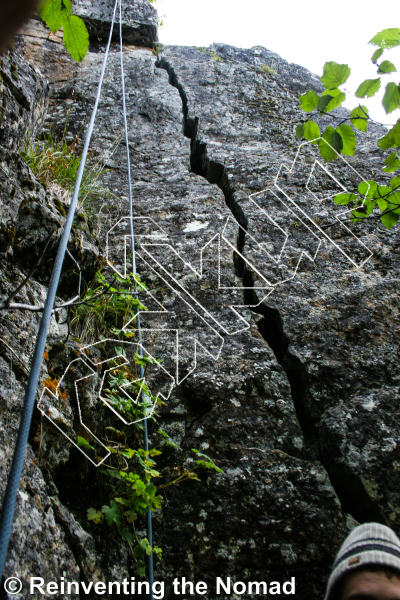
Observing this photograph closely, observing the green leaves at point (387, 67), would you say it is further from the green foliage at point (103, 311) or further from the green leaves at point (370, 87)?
the green foliage at point (103, 311)

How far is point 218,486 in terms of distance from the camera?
154 centimetres

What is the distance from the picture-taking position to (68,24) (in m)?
1.17

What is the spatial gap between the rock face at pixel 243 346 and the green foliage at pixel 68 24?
0.69 meters

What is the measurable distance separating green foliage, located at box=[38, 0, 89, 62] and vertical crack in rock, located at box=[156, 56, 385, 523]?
4.79ft

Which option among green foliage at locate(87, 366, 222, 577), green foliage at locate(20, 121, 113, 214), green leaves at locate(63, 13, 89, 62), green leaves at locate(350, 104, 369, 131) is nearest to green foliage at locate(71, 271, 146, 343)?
green foliage at locate(87, 366, 222, 577)

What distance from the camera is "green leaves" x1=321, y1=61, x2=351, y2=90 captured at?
157 centimetres

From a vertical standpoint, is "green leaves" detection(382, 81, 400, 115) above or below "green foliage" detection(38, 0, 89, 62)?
above

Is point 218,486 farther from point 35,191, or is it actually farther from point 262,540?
point 35,191

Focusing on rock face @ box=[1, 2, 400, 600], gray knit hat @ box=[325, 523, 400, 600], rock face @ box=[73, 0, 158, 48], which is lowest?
gray knit hat @ box=[325, 523, 400, 600]

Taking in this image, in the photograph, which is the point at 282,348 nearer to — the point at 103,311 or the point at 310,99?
the point at 103,311

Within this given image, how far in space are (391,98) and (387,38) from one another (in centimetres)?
21
